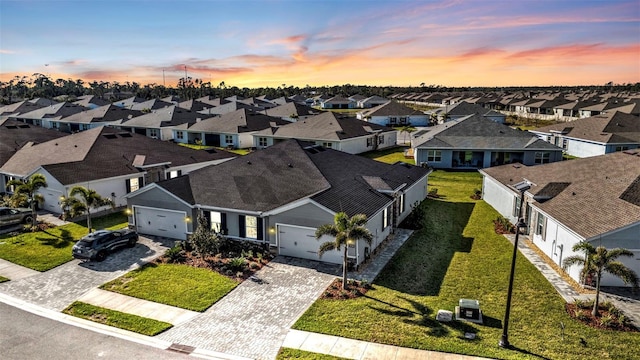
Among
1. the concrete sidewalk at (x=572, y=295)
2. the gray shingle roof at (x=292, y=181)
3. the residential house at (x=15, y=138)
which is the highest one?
the residential house at (x=15, y=138)

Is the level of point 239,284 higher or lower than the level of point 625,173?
lower

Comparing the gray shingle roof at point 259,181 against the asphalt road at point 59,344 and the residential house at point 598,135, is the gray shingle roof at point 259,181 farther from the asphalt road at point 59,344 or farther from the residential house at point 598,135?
the residential house at point 598,135

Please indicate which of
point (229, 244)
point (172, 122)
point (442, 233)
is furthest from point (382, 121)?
point (229, 244)

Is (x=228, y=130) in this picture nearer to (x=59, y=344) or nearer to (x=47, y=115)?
(x=47, y=115)

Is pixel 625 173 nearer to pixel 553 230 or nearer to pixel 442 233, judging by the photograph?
pixel 553 230

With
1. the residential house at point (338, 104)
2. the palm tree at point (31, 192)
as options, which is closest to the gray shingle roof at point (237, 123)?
the palm tree at point (31, 192)

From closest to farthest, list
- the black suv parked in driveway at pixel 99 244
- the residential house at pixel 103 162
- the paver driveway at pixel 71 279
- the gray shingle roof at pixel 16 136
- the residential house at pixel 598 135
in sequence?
the paver driveway at pixel 71 279 < the black suv parked in driveway at pixel 99 244 < the residential house at pixel 103 162 < the gray shingle roof at pixel 16 136 < the residential house at pixel 598 135
